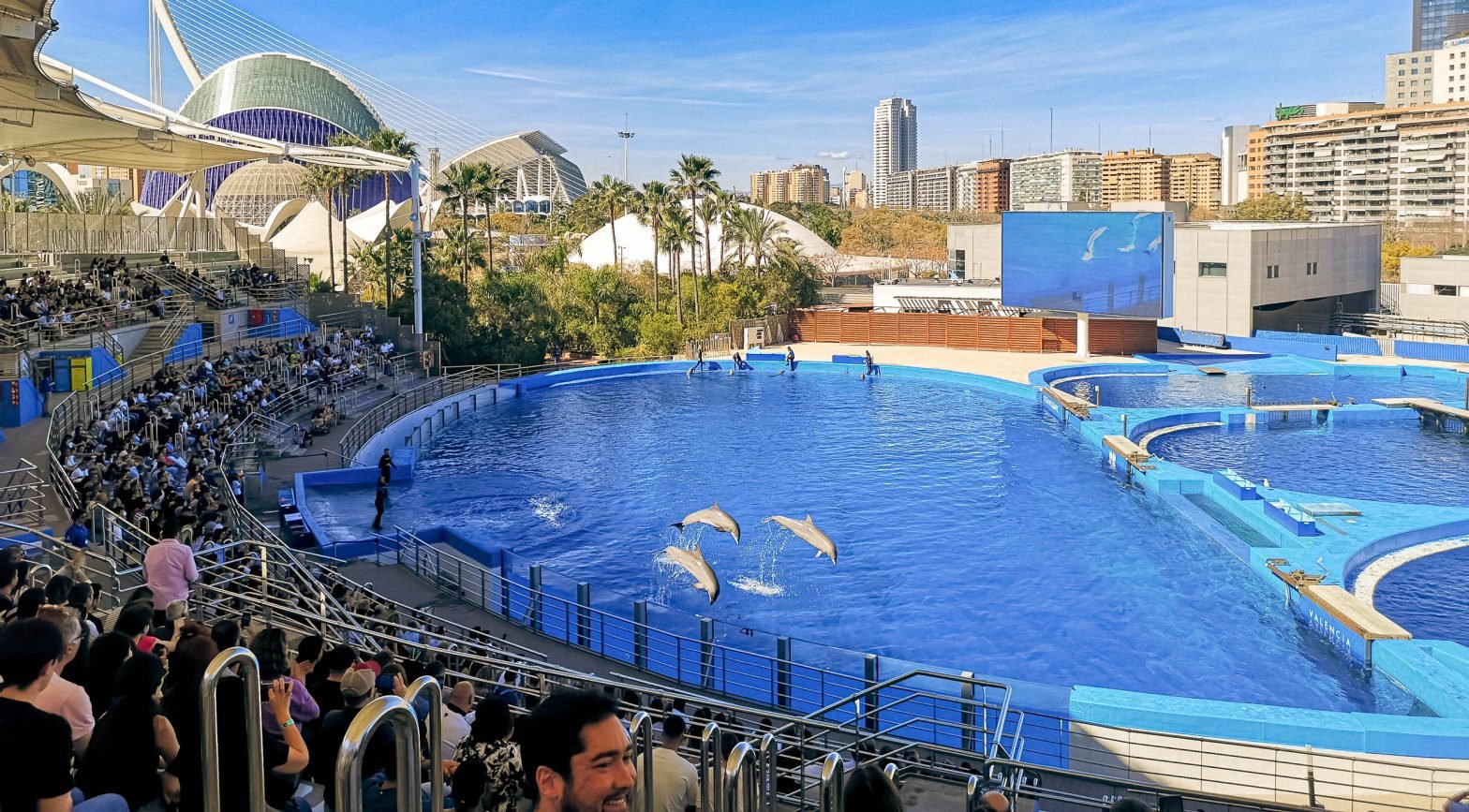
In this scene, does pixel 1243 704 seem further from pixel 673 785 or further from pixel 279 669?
pixel 279 669

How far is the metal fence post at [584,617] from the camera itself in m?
14.3

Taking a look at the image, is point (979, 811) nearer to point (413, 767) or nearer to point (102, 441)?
point (413, 767)

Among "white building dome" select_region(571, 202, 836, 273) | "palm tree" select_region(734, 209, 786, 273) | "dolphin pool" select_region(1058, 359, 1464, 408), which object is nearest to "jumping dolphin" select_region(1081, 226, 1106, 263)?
"dolphin pool" select_region(1058, 359, 1464, 408)

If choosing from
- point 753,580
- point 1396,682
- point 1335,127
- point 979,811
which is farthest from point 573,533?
point 1335,127

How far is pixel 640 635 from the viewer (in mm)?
13727

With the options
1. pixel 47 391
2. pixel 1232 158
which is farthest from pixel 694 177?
pixel 1232 158

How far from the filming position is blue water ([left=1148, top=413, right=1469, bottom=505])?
81.7 feet

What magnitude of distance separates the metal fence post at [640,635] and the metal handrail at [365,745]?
10.5 metres

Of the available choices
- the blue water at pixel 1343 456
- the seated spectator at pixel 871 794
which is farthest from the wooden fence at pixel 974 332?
the seated spectator at pixel 871 794

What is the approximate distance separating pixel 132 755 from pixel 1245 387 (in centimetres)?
4048

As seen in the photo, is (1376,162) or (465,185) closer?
(465,185)

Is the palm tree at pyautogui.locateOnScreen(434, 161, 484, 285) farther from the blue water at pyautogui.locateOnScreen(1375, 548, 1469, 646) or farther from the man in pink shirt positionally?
the man in pink shirt

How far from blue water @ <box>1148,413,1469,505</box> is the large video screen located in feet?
36.3

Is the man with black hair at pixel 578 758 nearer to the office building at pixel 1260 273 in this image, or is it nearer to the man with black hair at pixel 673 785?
the man with black hair at pixel 673 785
